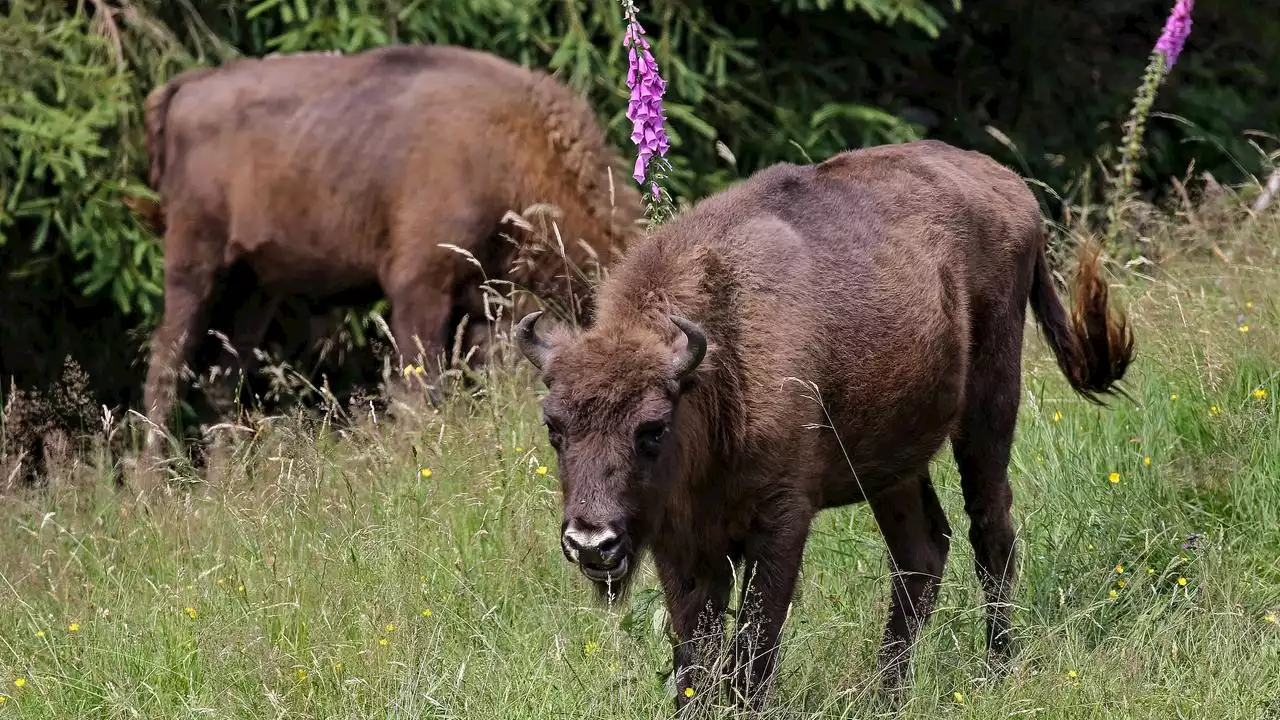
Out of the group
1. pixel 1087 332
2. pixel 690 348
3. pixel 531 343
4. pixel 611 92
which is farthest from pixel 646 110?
pixel 611 92

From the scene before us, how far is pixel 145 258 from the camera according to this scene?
955 centimetres

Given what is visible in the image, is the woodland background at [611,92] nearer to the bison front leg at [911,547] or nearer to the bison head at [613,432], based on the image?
the bison front leg at [911,547]

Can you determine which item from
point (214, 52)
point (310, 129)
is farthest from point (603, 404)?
point (214, 52)

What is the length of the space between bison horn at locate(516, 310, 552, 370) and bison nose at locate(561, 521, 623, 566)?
569 millimetres

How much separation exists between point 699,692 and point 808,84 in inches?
258

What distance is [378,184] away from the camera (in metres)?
8.87

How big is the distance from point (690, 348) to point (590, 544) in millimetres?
612

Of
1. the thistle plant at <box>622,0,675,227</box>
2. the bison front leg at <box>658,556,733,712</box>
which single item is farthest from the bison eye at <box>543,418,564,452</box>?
the thistle plant at <box>622,0,675,227</box>

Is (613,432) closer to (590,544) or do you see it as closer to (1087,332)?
(590,544)

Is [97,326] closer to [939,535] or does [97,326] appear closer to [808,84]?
[808,84]

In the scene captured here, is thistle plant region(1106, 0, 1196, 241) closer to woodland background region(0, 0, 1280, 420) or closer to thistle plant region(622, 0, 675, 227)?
woodland background region(0, 0, 1280, 420)

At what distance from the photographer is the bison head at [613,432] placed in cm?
439

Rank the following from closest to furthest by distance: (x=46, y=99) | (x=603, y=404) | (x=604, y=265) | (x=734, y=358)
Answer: (x=603, y=404)
(x=734, y=358)
(x=604, y=265)
(x=46, y=99)

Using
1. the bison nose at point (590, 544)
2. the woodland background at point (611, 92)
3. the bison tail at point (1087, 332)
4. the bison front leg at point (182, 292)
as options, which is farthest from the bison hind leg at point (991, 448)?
the bison front leg at point (182, 292)
